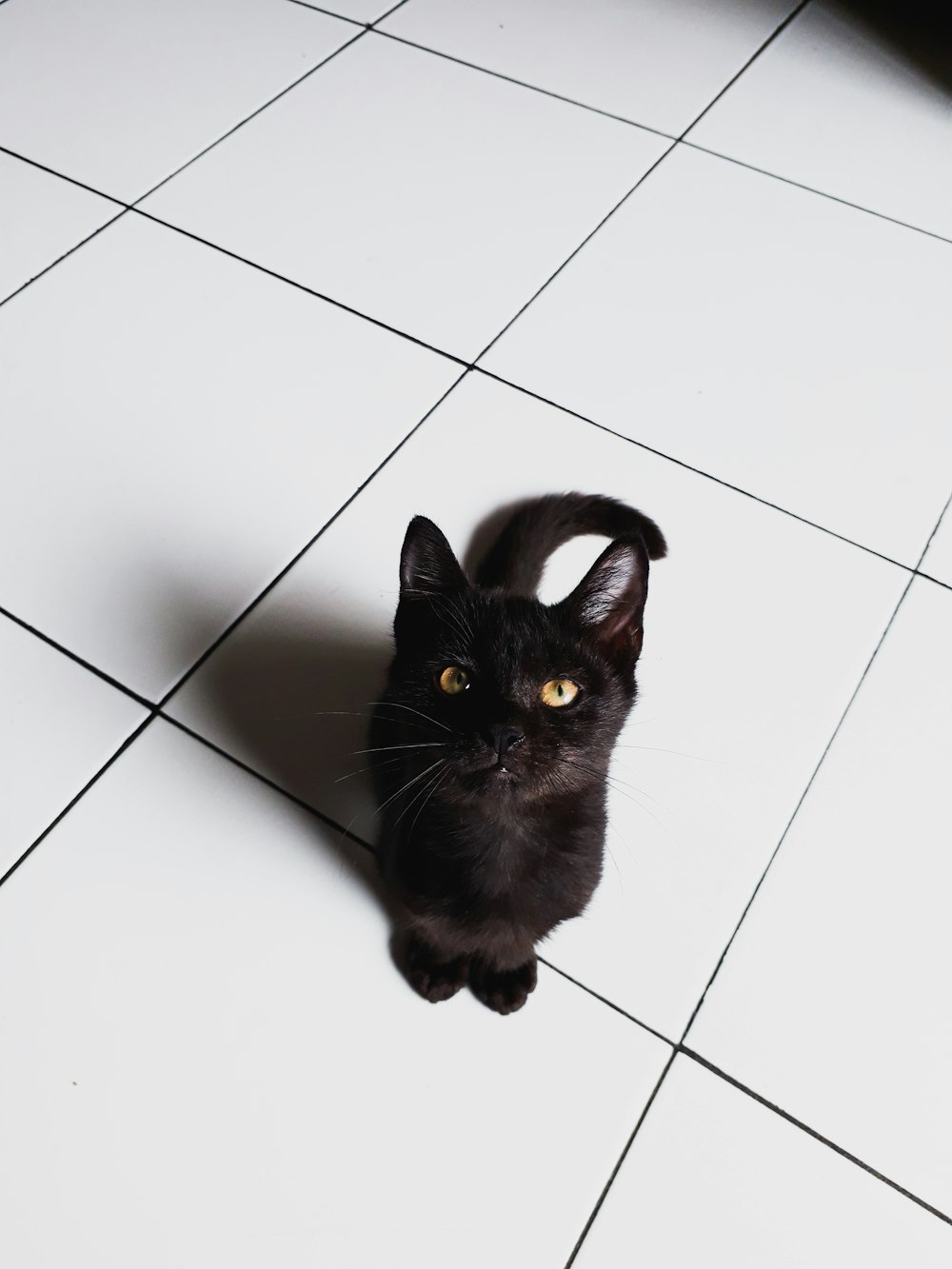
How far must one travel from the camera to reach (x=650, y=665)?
1.12 metres

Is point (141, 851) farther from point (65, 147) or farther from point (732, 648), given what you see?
point (65, 147)

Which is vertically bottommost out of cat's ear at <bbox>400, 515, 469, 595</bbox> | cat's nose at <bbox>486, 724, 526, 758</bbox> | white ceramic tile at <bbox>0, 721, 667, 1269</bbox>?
white ceramic tile at <bbox>0, 721, 667, 1269</bbox>

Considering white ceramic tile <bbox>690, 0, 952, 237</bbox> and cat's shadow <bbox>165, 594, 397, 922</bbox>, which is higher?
white ceramic tile <bbox>690, 0, 952, 237</bbox>

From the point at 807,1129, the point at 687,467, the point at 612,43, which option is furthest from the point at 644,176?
the point at 807,1129

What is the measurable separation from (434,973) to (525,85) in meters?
1.46

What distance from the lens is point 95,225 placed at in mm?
1433

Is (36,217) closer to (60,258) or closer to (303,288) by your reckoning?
(60,258)

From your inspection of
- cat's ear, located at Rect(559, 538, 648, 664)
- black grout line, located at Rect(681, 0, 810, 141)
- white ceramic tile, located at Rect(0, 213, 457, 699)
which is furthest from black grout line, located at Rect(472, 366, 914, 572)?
black grout line, located at Rect(681, 0, 810, 141)

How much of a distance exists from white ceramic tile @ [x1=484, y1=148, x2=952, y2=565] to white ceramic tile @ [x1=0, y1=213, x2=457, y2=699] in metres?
0.25

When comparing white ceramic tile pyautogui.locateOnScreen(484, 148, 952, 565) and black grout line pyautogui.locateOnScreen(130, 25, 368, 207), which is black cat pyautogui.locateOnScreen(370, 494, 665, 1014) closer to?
white ceramic tile pyautogui.locateOnScreen(484, 148, 952, 565)

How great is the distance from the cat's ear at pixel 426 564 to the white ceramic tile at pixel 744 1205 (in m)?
0.52

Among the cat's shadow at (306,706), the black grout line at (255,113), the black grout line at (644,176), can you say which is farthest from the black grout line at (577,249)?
the black grout line at (255,113)

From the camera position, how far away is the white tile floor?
862 mm

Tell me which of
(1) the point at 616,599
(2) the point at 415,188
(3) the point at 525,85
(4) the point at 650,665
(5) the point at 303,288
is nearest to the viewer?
(1) the point at 616,599
